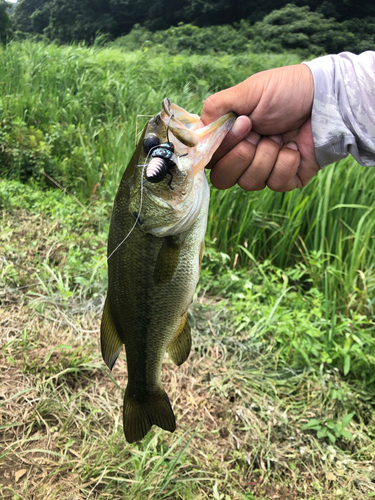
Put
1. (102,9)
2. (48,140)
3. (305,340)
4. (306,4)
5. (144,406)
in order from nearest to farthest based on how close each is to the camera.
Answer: (144,406) < (305,340) < (48,140) < (306,4) < (102,9)

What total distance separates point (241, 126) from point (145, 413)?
48.7 inches

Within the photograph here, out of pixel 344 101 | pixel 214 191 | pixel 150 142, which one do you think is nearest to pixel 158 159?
pixel 150 142

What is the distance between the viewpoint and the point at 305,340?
253 cm

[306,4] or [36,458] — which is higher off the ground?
[306,4]

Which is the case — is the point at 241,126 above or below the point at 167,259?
above

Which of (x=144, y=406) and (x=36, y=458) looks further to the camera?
(x=36, y=458)

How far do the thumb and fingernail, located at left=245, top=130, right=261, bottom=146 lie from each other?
147 mm

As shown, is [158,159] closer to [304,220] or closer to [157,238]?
[157,238]

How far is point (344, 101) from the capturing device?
5.02 feet

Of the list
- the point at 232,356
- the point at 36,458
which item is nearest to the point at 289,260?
→ the point at 232,356

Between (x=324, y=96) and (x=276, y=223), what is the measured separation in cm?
198

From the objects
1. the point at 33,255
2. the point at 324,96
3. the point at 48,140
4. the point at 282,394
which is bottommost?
the point at 282,394

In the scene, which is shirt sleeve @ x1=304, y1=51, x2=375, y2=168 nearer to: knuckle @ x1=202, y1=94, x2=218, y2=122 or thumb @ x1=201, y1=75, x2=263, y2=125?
thumb @ x1=201, y1=75, x2=263, y2=125

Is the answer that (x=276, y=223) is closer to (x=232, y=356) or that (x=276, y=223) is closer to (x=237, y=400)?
(x=232, y=356)
